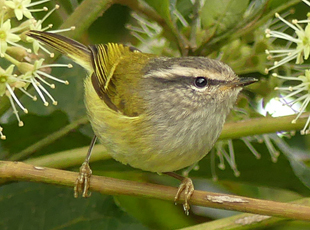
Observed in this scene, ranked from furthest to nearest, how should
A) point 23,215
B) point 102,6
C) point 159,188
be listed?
1. point 23,215
2. point 102,6
3. point 159,188

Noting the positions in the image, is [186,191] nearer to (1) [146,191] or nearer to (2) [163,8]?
(1) [146,191]

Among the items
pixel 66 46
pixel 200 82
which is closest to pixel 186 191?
pixel 200 82

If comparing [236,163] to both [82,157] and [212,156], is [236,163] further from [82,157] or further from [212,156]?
[82,157]

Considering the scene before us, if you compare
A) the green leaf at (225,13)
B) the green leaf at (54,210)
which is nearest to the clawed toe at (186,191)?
the green leaf at (54,210)

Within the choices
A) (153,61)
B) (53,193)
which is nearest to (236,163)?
(153,61)

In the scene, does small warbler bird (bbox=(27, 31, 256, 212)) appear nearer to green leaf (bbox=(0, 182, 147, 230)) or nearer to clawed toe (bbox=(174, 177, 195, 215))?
clawed toe (bbox=(174, 177, 195, 215))
